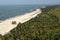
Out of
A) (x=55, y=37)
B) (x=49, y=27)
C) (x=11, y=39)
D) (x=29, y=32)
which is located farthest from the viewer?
(x=49, y=27)

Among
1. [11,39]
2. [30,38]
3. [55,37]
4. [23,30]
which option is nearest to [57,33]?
[55,37]

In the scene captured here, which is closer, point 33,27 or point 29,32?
point 29,32

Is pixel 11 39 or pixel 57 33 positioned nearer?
pixel 57 33

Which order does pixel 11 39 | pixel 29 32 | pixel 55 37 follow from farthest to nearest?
pixel 29 32 → pixel 11 39 → pixel 55 37

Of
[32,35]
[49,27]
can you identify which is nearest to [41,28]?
[49,27]

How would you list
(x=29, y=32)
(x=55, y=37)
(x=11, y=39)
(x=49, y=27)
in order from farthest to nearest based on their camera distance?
(x=49, y=27), (x=29, y=32), (x=11, y=39), (x=55, y=37)

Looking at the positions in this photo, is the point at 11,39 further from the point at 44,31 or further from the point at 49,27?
the point at 49,27

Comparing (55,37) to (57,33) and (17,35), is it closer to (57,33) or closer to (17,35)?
(57,33)

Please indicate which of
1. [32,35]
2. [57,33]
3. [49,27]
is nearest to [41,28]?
[49,27]
